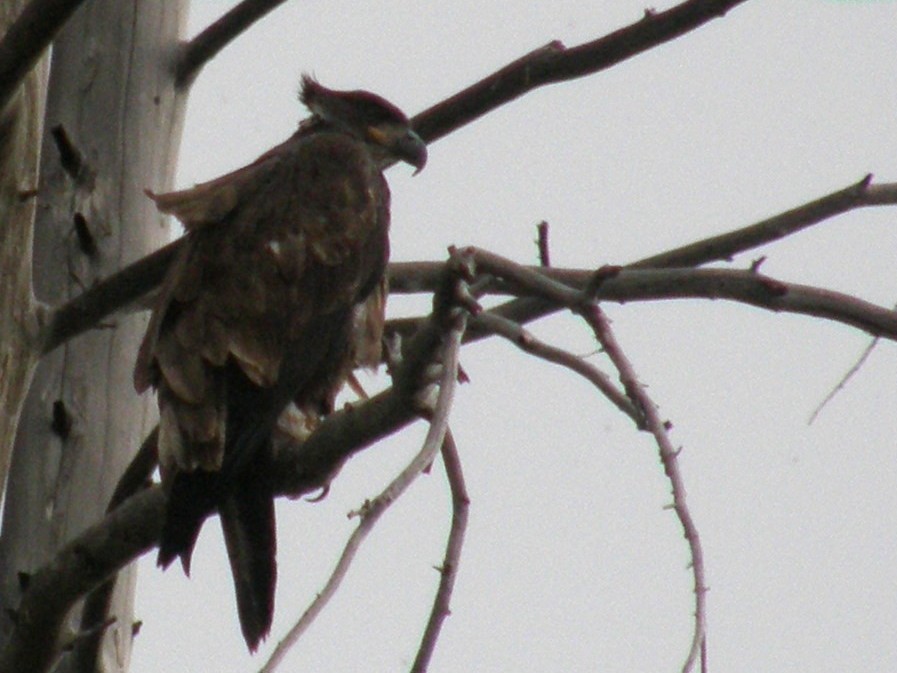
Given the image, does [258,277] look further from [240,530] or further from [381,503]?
[381,503]

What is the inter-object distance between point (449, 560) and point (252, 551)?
0.99m

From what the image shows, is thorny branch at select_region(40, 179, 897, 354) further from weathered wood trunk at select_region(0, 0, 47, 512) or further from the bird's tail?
→ the bird's tail

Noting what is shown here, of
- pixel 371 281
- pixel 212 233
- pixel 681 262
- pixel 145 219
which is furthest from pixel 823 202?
pixel 145 219

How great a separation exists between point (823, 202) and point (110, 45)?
224 centimetres

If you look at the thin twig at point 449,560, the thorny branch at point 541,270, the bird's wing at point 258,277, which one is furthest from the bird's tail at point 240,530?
the thin twig at point 449,560

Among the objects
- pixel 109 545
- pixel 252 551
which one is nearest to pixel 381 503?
pixel 109 545

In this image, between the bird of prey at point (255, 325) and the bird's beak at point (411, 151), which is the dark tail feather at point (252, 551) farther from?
the bird's beak at point (411, 151)

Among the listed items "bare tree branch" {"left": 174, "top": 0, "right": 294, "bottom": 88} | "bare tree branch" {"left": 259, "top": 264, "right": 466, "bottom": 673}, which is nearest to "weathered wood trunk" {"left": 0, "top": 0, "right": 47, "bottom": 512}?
"bare tree branch" {"left": 174, "top": 0, "right": 294, "bottom": 88}

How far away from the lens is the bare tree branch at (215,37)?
4.71 m

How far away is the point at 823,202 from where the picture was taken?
403 centimetres

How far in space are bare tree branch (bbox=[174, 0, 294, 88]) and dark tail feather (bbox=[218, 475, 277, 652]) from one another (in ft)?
4.56

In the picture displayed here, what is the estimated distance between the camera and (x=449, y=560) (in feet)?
10.3

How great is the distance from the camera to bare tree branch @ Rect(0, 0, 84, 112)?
3.76m

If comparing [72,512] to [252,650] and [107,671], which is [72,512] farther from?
[252,650]
